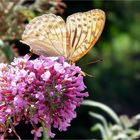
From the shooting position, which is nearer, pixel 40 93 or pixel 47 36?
pixel 40 93

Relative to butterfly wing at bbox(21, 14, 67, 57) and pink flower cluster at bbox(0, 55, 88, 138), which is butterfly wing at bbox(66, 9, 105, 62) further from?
pink flower cluster at bbox(0, 55, 88, 138)

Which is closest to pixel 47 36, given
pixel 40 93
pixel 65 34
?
pixel 65 34

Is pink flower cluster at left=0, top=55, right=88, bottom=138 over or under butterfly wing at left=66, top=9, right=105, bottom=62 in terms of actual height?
under

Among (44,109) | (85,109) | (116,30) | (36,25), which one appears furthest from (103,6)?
Result: (44,109)

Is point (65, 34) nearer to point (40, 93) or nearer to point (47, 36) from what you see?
point (47, 36)

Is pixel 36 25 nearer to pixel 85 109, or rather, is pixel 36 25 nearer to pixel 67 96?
pixel 67 96

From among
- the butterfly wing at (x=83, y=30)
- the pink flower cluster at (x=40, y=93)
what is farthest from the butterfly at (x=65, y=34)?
the pink flower cluster at (x=40, y=93)

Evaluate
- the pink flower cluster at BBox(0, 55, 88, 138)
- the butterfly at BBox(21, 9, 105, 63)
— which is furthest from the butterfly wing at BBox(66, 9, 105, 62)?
the pink flower cluster at BBox(0, 55, 88, 138)

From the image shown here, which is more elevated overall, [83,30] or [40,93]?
[83,30]
